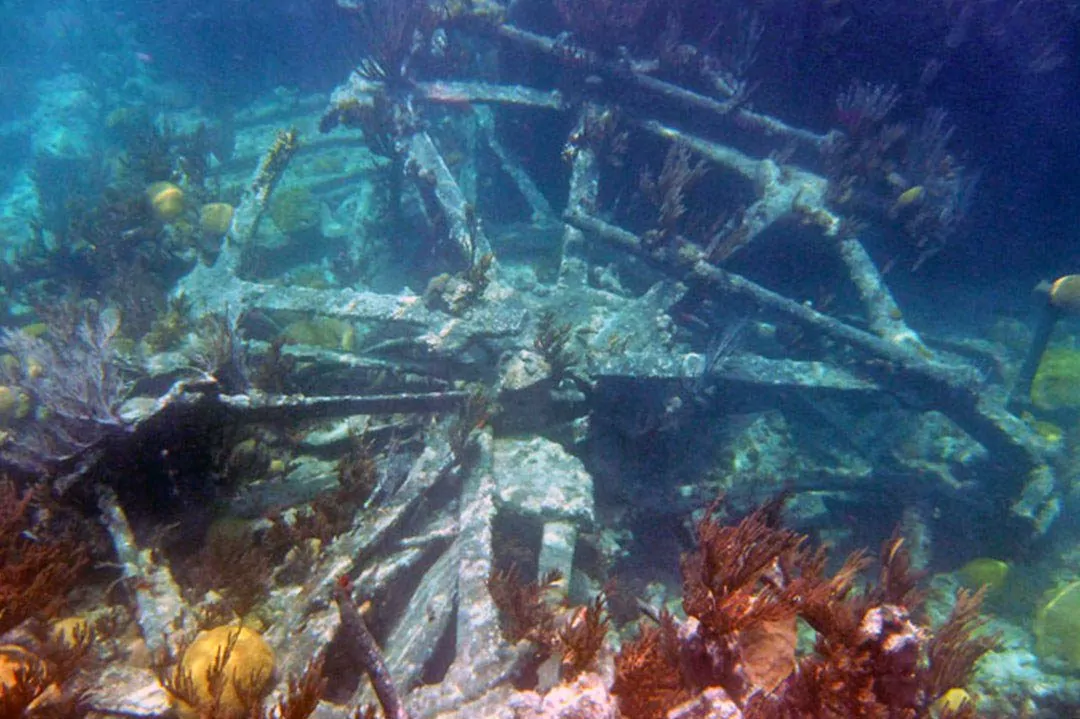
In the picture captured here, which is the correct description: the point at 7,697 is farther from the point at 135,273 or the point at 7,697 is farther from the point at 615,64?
the point at 615,64

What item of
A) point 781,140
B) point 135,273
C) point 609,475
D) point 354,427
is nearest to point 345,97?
point 135,273

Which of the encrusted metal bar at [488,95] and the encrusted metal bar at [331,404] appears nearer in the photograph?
the encrusted metal bar at [331,404]

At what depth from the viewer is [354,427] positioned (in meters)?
5.34

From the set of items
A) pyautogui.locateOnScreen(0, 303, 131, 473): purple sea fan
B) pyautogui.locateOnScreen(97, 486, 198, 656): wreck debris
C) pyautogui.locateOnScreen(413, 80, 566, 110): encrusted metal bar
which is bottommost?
pyautogui.locateOnScreen(97, 486, 198, 656): wreck debris

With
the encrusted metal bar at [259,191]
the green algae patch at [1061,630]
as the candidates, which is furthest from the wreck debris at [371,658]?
the encrusted metal bar at [259,191]

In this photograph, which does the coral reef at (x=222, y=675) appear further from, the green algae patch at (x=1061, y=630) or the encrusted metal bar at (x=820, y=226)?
the green algae patch at (x=1061, y=630)

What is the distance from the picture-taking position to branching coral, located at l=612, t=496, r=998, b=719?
242 cm

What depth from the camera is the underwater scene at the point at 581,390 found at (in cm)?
306

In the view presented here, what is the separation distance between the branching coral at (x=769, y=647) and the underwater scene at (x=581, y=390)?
0.8 inches

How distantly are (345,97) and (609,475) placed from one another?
7.75 meters

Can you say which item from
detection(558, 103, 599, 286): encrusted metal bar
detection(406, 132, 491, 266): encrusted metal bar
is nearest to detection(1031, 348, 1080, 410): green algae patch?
detection(558, 103, 599, 286): encrusted metal bar

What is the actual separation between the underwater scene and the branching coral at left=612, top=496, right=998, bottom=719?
0.06ft

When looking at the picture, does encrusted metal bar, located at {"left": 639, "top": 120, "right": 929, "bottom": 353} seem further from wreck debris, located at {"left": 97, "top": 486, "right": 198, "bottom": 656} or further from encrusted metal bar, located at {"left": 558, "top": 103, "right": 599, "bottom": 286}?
wreck debris, located at {"left": 97, "top": 486, "right": 198, "bottom": 656}

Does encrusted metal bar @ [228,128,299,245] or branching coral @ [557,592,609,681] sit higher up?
encrusted metal bar @ [228,128,299,245]
